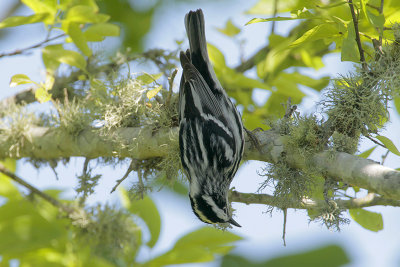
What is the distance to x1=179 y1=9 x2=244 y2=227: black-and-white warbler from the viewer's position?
2.73 m

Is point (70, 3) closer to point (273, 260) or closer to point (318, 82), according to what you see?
point (318, 82)

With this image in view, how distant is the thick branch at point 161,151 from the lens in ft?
6.27

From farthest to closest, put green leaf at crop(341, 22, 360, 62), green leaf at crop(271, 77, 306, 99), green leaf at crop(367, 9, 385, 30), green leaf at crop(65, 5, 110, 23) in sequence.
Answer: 1. green leaf at crop(271, 77, 306, 99)
2. green leaf at crop(65, 5, 110, 23)
3. green leaf at crop(341, 22, 360, 62)
4. green leaf at crop(367, 9, 385, 30)

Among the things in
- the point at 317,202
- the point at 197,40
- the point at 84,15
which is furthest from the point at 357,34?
the point at 84,15

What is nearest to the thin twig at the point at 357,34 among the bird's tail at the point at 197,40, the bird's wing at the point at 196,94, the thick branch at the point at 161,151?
the thick branch at the point at 161,151

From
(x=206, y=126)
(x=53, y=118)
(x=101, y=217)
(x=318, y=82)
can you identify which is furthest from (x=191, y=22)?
(x=101, y=217)

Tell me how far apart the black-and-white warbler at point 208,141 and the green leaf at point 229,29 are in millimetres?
535

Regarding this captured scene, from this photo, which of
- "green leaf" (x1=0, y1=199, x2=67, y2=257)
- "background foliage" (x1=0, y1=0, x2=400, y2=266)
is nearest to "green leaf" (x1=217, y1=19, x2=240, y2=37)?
"background foliage" (x1=0, y1=0, x2=400, y2=266)

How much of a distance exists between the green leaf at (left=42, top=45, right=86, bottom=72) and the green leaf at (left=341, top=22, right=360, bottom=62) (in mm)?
1846

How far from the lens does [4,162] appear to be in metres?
3.47

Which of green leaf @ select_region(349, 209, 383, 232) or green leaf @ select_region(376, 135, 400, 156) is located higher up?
green leaf @ select_region(376, 135, 400, 156)

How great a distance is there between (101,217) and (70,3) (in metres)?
1.46

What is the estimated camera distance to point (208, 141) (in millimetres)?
2912

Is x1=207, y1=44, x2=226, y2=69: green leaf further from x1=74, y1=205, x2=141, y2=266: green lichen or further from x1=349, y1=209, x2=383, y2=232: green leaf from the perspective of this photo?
x1=349, y1=209, x2=383, y2=232: green leaf
